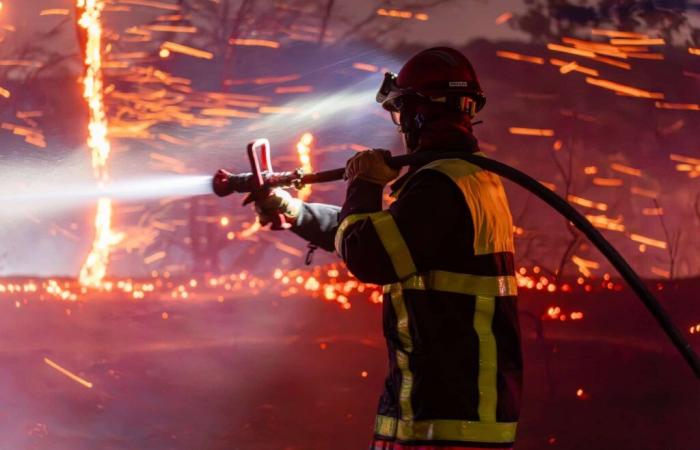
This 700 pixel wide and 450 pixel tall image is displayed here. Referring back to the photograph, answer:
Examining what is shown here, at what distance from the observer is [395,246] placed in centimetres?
246

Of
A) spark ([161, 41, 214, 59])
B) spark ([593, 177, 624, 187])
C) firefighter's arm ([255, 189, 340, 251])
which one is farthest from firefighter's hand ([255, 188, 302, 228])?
spark ([593, 177, 624, 187])

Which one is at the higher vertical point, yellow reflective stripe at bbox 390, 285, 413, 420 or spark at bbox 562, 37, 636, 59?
spark at bbox 562, 37, 636, 59

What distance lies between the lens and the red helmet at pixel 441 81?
2.74 meters

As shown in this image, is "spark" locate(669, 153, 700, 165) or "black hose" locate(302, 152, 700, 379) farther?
"spark" locate(669, 153, 700, 165)

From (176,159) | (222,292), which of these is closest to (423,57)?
(176,159)

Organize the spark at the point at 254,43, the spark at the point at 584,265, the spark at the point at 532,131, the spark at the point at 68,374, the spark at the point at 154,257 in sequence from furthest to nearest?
the spark at the point at 584,265 → the spark at the point at 532,131 → the spark at the point at 154,257 → the spark at the point at 254,43 → the spark at the point at 68,374

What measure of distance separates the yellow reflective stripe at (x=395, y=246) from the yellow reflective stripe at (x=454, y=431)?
459 millimetres

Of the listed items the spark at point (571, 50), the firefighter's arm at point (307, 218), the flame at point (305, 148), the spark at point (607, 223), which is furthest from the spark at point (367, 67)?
the firefighter's arm at point (307, 218)

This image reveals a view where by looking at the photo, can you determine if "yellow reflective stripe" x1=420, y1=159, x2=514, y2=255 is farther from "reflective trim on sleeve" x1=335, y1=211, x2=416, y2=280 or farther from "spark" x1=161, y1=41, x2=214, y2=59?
"spark" x1=161, y1=41, x2=214, y2=59

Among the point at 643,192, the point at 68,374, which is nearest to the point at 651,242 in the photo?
the point at 643,192

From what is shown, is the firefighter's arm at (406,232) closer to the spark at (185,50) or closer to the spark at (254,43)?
the spark at (254,43)

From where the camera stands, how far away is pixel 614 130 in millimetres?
8445

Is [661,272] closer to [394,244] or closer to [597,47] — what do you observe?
[597,47]

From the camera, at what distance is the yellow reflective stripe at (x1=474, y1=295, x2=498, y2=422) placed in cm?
251
